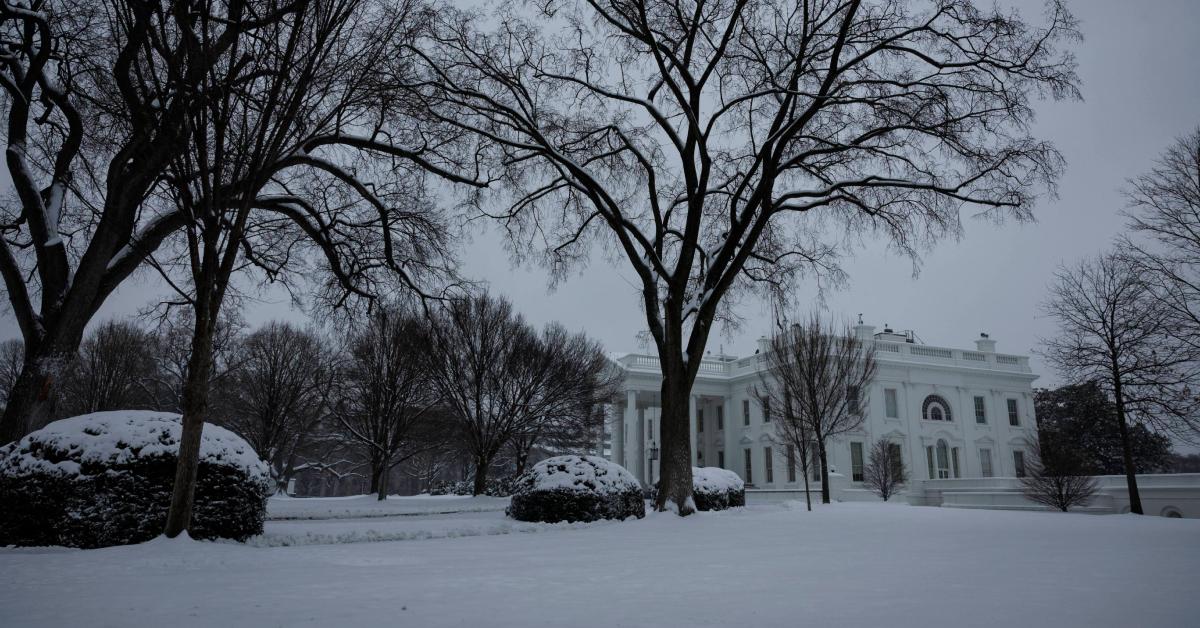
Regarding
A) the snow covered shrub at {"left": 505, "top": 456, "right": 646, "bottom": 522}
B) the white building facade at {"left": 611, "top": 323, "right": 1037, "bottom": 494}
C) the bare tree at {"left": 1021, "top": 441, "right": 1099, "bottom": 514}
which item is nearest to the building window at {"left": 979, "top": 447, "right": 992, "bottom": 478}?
the white building facade at {"left": 611, "top": 323, "right": 1037, "bottom": 494}

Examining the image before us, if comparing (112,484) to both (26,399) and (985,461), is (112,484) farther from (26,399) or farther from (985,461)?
(985,461)

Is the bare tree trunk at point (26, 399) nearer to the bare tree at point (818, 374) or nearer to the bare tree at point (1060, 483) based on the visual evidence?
the bare tree at point (818, 374)

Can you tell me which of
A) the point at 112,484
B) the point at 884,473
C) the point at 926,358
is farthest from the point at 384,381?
the point at 926,358

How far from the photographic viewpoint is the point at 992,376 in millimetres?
39906

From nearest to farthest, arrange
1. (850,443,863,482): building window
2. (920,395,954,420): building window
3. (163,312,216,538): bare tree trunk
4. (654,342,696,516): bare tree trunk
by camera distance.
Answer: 1. (163,312,216,538): bare tree trunk
2. (654,342,696,516): bare tree trunk
3. (850,443,863,482): building window
4. (920,395,954,420): building window

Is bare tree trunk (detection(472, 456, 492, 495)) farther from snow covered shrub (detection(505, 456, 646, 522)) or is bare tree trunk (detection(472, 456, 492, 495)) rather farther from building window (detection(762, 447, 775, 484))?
building window (detection(762, 447, 775, 484))

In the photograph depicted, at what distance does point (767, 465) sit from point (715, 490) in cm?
2589

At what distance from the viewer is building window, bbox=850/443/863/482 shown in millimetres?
36259

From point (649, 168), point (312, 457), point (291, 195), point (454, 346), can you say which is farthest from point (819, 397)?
point (312, 457)

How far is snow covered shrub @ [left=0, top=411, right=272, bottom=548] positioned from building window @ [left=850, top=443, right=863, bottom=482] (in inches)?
1366

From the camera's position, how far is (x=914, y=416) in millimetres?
37406

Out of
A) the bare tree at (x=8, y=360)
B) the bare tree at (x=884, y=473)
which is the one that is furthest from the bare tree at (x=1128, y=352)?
the bare tree at (x=8, y=360)

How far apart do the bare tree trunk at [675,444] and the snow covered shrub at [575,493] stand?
62 cm

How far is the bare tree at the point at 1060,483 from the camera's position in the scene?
68.3ft
